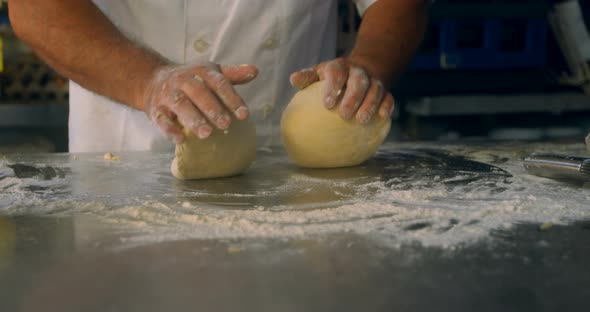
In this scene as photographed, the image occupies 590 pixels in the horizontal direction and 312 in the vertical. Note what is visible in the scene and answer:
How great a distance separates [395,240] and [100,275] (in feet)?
1.23

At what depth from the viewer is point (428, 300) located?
61cm

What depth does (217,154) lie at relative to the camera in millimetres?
1195

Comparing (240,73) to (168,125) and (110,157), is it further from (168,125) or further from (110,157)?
(110,157)

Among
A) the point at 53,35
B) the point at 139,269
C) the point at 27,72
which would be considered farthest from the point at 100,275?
the point at 27,72

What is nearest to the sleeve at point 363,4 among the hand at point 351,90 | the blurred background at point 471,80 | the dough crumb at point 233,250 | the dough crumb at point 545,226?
the hand at point 351,90

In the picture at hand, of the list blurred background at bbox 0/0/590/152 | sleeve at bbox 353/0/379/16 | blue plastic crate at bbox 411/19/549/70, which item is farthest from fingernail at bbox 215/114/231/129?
blue plastic crate at bbox 411/19/549/70

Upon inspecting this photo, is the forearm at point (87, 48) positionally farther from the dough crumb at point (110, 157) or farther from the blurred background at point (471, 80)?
the blurred background at point (471, 80)

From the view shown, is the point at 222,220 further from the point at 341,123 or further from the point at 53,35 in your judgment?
the point at 53,35

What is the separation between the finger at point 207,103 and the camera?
1.07 metres

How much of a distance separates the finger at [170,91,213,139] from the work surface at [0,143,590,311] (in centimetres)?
12

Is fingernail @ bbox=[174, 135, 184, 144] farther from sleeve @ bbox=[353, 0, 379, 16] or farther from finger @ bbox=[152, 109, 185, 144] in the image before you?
sleeve @ bbox=[353, 0, 379, 16]

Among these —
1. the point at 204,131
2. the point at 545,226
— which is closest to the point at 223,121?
the point at 204,131

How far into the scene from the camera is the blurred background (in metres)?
2.48

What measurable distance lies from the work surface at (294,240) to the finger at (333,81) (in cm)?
16
